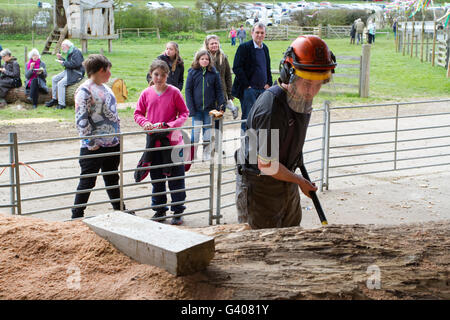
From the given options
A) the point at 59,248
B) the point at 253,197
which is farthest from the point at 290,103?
the point at 59,248

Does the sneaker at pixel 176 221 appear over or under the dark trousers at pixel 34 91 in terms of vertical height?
under

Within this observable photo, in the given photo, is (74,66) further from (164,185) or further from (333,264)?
(333,264)

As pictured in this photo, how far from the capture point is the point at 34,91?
1454cm

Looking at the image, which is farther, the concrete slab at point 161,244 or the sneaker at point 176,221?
the sneaker at point 176,221

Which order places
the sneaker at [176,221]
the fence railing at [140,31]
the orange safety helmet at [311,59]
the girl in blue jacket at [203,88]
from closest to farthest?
the orange safety helmet at [311,59]
the sneaker at [176,221]
the girl in blue jacket at [203,88]
the fence railing at [140,31]

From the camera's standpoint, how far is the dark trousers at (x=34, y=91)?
47.3 ft

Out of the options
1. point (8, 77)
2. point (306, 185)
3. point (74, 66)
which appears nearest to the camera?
point (306, 185)

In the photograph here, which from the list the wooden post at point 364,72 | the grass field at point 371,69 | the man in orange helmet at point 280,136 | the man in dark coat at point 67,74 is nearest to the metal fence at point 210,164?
the man in orange helmet at point 280,136

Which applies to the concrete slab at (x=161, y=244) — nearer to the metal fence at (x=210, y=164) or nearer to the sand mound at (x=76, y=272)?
the sand mound at (x=76, y=272)

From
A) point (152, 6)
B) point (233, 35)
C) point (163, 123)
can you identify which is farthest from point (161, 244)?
point (152, 6)

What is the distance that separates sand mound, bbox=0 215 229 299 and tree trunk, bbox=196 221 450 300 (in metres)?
0.22

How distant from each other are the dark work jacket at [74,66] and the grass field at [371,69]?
86cm

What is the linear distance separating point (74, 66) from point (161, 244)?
12.2m
